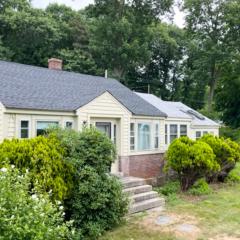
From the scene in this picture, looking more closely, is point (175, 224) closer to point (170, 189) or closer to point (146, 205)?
point (146, 205)

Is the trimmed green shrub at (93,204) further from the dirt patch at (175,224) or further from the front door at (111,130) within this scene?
the front door at (111,130)

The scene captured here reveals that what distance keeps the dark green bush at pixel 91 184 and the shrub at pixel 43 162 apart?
10.2 inches

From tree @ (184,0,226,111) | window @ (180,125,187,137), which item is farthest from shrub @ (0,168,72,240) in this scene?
tree @ (184,0,226,111)

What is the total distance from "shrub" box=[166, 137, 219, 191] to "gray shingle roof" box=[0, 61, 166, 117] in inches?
86.9

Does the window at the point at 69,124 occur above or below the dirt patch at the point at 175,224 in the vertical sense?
above

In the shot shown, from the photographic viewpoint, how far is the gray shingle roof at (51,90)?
34.0ft

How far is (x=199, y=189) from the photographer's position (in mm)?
12227

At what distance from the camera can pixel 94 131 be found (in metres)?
8.07

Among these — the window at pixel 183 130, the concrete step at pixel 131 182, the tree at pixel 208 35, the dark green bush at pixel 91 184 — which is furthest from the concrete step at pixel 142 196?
the tree at pixel 208 35

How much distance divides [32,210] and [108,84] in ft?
39.1

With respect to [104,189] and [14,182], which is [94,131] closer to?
[104,189]

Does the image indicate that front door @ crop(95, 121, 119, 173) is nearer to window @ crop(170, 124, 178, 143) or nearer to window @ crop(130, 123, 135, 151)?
window @ crop(130, 123, 135, 151)

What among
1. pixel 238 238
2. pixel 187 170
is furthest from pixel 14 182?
pixel 187 170

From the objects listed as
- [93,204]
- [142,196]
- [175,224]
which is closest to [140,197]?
[142,196]
